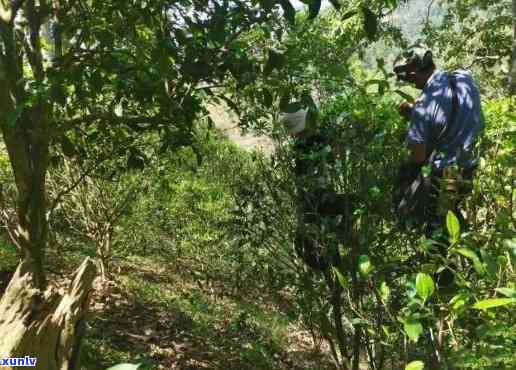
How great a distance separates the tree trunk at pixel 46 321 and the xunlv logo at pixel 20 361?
0.02 meters

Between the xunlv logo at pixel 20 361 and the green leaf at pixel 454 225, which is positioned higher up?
the green leaf at pixel 454 225

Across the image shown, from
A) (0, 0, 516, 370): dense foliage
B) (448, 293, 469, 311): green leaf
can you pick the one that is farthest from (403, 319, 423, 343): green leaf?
(448, 293, 469, 311): green leaf

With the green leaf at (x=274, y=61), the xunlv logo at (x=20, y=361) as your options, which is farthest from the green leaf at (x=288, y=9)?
the xunlv logo at (x=20, y=361)

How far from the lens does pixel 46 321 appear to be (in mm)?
1732

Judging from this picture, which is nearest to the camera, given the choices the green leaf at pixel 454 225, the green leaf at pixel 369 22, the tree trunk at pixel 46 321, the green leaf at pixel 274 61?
the green leaf at pixel 454 225

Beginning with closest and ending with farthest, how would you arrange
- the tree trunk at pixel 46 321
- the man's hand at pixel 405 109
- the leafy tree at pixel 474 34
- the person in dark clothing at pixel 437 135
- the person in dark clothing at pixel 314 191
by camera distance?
the tree trunk at pixel 46 321, the person in dark clothing at pixel 437 135, the person in dark clothing at pixel 314 191, the man's hand at pixel 405 109, the leafy tree at pixel 474 34

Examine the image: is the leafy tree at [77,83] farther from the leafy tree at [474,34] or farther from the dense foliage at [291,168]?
the leafy tree at [474,34]

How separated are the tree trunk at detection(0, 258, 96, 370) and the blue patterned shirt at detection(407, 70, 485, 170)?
1573 millimetres

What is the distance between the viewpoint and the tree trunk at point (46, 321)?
1.66 m

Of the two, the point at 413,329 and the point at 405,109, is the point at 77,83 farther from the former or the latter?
the point at 413,329

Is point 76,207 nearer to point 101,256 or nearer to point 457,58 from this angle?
point 101,256

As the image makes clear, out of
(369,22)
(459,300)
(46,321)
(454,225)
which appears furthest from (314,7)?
(46,321)

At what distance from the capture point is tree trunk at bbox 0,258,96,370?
1.66 meters

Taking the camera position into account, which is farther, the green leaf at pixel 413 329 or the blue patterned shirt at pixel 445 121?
the blue patterned shirt at pixel 445 121
